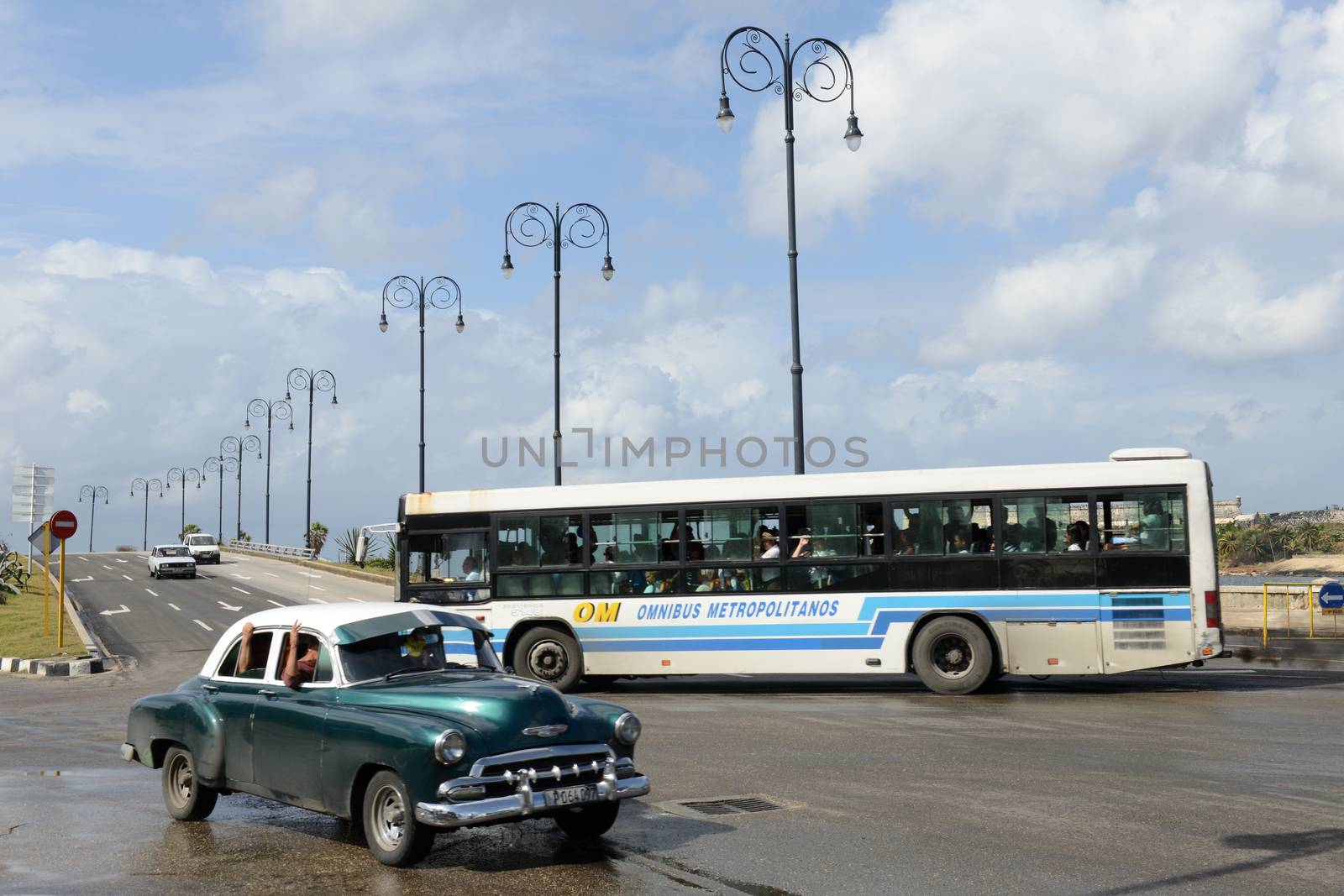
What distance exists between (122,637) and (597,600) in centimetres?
1668

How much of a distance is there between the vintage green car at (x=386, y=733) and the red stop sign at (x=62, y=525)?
62.4ft

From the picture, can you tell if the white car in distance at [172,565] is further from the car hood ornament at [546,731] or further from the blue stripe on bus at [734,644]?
the car hood ornament at [546,731]

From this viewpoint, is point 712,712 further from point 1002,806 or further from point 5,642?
point 5,642

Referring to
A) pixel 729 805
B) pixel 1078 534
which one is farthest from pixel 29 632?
pixel 729 805

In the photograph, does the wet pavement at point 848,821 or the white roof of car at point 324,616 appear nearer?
the wet pavement at point 848,821

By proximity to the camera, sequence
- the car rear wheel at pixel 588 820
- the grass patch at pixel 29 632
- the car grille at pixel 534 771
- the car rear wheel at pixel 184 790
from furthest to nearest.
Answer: the grass patch at pixel 29 632, the car rear wheel at pixel 184 790, the car rear wheel at pixel 588 820, the car grille at pixel 534 771

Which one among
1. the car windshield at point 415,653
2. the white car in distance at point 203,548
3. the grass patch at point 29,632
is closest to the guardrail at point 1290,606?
the car windshield at point 415,653

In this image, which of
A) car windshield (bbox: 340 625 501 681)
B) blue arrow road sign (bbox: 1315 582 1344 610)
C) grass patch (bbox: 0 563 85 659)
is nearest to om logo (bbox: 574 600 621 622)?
car windshield (bbox: 340 625 501 681)

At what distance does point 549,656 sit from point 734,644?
8.97 ft

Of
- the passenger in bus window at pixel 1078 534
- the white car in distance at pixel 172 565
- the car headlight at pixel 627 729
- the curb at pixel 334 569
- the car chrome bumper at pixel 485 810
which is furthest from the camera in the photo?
the white car in distance at pixel 172 565

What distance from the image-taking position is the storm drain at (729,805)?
9383mm

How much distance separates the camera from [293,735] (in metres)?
8.36

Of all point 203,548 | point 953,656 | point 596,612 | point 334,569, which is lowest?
point 953,656

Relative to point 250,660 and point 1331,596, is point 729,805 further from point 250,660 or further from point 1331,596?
point 1331,596
